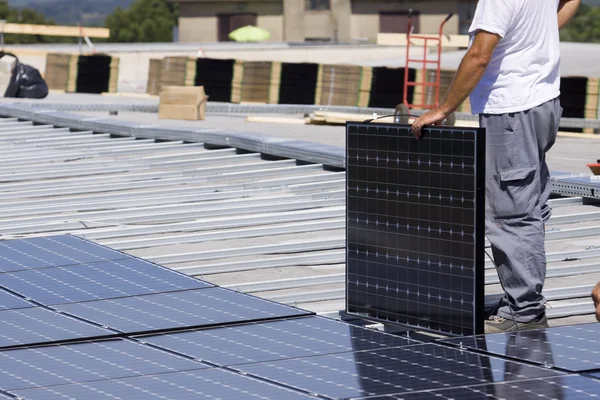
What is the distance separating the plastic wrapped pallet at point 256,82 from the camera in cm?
3303

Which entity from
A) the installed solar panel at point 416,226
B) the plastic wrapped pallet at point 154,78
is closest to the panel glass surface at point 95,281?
the installed solar panel at point 416,226

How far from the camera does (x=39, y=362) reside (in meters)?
6.10

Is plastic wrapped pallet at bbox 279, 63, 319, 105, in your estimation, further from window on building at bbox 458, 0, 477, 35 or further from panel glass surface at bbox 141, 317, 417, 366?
window on building at bbox 458, 0, 477, 35

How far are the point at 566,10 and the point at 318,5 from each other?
84.6 meters

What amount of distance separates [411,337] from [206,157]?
26.2ft

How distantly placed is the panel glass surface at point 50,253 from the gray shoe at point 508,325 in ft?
10.9

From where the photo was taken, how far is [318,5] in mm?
90625

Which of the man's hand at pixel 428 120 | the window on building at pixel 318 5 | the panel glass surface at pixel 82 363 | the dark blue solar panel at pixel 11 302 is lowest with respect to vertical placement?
the panel glass surface at pixel 82 363

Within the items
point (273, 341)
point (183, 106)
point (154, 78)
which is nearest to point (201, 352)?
point (273, 341)

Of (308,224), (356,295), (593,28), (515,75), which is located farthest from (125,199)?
(593,28)

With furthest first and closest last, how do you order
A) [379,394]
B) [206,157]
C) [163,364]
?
A: [206,157], [163,364], [379,394]

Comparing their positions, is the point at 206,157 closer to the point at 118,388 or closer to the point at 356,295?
the point at 356,295

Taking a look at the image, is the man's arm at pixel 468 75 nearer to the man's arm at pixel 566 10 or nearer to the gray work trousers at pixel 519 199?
the gray work trousers at pixel 519 199

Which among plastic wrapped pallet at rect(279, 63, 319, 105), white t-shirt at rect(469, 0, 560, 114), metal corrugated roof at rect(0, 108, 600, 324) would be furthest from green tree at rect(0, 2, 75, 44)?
white t-shirt at rect(469, 0, 560, 114)
